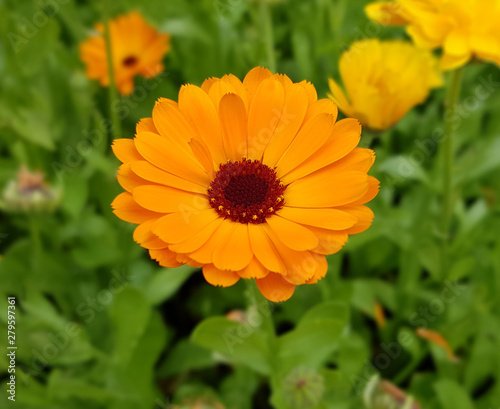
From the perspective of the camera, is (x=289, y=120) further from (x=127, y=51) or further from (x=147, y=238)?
(x=127, y=51)

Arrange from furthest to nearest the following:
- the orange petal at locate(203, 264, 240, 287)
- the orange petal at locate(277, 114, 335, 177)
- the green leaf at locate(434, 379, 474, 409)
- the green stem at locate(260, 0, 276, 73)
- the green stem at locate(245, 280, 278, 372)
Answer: the green stem at locate(260, 0, 276, 73) < the green leaf at locate(434, 379, 474, 409) < the green stem at locate(245, 280, 278, 372) < the orange petal at locate(277, 114, 335, 177) < the orange petal at locate(203, 264, 240, 287)

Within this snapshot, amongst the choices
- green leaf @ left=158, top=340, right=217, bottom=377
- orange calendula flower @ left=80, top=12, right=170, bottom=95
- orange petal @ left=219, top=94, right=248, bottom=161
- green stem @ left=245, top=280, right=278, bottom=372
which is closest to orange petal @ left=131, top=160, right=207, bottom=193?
orange petal @ left=219, top=94, right=248, bottom=161

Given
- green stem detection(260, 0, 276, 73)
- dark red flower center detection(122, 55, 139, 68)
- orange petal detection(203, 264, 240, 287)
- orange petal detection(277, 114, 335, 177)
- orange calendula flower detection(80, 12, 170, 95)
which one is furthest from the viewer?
dark red flower center detection(122, 55, 139, 68)

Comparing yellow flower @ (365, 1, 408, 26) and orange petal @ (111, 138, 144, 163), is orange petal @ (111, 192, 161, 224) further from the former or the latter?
yellow flower @ (365, 1, 408, 26)

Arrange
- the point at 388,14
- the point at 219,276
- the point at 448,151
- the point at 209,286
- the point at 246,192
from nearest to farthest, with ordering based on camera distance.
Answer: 1. the point at 219,276
2. the point at 246,192
3. the point at 388,14
4. the point at 448,151
5. the point at 209,286

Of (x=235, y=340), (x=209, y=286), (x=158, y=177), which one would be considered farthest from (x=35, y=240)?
(x=158, y=177)

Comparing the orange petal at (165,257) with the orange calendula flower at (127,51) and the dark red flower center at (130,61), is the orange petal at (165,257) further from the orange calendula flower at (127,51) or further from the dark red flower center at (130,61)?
the dark red flower center at (130,61)

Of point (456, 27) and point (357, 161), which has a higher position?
point (456, 27)
